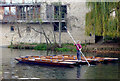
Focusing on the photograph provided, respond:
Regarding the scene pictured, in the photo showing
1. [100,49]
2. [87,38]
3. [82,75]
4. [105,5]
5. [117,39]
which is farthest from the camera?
[87,38]

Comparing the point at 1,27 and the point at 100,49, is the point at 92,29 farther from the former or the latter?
the point at 1,27

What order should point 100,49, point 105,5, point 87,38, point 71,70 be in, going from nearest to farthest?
1. point 71,70
2. point 105,5
3. point 100,49
4. point 87,38

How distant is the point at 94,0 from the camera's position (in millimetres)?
23797

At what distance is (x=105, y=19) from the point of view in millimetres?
23078

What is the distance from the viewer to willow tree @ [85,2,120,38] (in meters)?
22.6

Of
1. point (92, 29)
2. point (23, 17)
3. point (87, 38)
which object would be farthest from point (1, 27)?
point (92, 29)

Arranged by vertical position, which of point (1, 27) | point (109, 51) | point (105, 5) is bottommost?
point (109, 51)

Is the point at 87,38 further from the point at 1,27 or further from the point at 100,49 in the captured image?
the point at 1,27

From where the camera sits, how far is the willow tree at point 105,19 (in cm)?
2258

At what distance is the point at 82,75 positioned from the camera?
12594mm

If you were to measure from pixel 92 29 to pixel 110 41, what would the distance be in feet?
20.0

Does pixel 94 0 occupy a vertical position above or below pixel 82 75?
above

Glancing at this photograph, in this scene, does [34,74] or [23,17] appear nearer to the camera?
[34,74]

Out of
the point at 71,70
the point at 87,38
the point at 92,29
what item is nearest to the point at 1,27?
the point at 87,38
